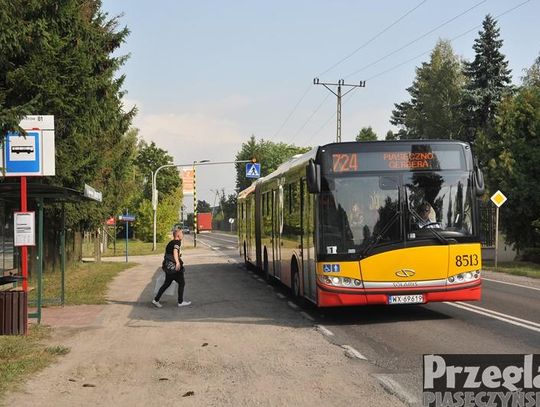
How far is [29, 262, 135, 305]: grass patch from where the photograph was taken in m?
15.8

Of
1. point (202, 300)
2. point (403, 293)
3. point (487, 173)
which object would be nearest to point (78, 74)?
point (202, 300)

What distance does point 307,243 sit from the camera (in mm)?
12016

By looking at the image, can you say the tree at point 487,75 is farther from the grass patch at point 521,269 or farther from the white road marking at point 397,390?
the white road marking at point 397,390

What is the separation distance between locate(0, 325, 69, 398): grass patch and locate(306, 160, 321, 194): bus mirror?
14.2 feet

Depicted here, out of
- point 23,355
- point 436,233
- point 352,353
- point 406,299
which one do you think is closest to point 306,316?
point 406,299

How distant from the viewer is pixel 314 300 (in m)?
11.7

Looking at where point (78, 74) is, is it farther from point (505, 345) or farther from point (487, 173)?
point (487, 173)

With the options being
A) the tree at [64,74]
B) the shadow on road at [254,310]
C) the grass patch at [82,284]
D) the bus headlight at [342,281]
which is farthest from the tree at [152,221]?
the bus headlight at [342,281]

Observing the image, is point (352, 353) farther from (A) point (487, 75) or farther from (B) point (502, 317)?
(A) point (487, 75)

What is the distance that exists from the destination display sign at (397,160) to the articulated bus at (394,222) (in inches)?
0.6

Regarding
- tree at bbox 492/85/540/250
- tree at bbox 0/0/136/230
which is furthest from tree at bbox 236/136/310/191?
tree at bbox 0/0/136/230

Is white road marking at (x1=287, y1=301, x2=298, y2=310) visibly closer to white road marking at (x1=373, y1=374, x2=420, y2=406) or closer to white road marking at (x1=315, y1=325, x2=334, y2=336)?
white road marking at (x1=315, y1=325, x2=334, y2=336)

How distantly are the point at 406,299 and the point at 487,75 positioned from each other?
4157 cm

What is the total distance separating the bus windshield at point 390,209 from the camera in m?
10.9
